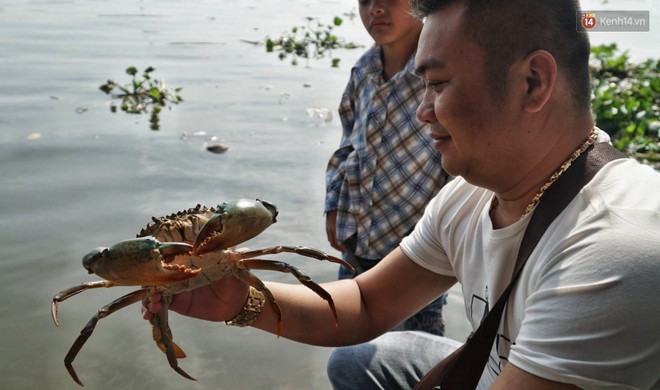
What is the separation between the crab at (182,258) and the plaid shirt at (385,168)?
110cm

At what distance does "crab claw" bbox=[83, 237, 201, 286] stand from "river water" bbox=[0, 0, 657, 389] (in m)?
1.54

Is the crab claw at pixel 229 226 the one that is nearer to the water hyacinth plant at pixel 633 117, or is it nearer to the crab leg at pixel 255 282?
the crab leg at pixel 255 282

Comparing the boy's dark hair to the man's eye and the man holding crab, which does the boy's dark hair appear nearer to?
the man holding crab

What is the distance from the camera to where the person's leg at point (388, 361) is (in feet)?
8.60

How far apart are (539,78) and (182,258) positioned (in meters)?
1.06

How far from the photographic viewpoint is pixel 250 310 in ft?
7.86

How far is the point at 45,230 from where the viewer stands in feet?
14.7

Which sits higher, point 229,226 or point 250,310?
point 229,226

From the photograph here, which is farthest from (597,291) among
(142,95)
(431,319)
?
(142,95)

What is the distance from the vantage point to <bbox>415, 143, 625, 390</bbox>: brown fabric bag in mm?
1903

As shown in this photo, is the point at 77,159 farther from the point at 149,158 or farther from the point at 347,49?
the point at 347,49

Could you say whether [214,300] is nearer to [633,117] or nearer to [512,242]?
[512,242]

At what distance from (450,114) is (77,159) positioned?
4.30 metres

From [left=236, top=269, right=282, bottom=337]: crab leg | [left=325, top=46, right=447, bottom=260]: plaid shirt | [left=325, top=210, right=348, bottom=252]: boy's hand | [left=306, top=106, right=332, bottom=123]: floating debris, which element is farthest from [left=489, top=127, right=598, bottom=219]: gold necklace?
[left=306, top=106, right=332, bottom=123]: floating debris
